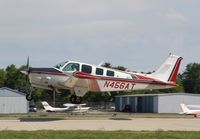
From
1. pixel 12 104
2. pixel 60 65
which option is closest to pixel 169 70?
A: pixel 60 65

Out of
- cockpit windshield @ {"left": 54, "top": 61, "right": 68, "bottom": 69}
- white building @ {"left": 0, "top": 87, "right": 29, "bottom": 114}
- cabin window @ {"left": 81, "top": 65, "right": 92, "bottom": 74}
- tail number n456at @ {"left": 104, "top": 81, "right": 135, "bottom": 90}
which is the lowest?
white building @ {"left": 0, "top": 87, "right": 29, "bottom": 114}

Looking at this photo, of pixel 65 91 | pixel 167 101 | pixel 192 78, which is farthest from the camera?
pixel 192 78

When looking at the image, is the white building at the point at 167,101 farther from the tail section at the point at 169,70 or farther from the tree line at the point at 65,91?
the tail section at the point at 169,70

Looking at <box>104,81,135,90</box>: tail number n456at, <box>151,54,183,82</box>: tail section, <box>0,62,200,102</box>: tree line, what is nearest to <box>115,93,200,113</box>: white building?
<box>0,62,200,102</box>: tree line

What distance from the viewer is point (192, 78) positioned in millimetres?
182000

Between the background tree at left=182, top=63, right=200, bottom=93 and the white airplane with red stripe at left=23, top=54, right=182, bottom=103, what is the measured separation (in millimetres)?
121057

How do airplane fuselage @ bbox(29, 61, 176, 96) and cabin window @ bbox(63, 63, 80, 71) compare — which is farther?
airplane fuselage @ bbox(29, 61, 176, 96)

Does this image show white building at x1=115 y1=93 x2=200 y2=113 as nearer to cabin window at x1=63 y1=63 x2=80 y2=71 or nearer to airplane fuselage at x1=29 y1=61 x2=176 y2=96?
airplane fuselage at x1=29 y1=61 x2=176 y2=96

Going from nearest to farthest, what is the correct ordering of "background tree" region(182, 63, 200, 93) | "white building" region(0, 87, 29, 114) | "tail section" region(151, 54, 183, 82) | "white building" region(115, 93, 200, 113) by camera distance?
"tail section" region(151, 54, 183, 82) → "white building" region(0, 87, 29, 114) → "white building" region(115, 93, 200, 113) → "background tree" region(182, 63, 200, 93)

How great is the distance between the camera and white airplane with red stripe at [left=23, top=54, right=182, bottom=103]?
4359 centimetres

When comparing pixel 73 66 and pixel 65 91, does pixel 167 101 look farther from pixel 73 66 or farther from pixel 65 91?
pixel 73 66

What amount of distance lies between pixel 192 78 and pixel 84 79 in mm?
142381

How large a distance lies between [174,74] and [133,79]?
496 cm

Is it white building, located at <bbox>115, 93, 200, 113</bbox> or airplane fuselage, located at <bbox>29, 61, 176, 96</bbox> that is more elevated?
airplane fuselage, located at <bbox>29, 61, 176, 96</bbox>
